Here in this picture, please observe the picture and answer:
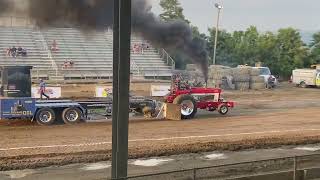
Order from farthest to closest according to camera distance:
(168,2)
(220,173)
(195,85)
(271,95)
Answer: (168,2) → (271,95) → (195,85) → (220,173)

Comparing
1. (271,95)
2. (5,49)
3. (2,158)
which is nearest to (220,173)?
(2,158)

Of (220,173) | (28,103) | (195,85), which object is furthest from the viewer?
(195,85)

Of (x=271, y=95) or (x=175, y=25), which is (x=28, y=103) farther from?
(x=271, y=95)

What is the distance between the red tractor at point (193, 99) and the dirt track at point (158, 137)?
0.49m

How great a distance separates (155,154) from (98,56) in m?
34.4

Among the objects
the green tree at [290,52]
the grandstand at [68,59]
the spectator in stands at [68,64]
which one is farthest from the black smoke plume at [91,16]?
the green tree at [290,52]

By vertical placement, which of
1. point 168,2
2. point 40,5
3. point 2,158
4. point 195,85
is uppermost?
point 168,2

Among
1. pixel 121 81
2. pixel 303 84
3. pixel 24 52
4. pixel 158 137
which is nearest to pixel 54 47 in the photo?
pixel 24 52

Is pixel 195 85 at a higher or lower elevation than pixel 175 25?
lower

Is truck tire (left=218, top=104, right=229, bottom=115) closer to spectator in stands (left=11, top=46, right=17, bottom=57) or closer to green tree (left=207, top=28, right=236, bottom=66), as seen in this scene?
spectator in stands (left=11, top=46, right=17, bottom=57)

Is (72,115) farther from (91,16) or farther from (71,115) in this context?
(91,16)

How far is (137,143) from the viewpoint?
58.3 feet

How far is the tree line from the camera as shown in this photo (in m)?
62.8

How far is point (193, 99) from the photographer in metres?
24.4
